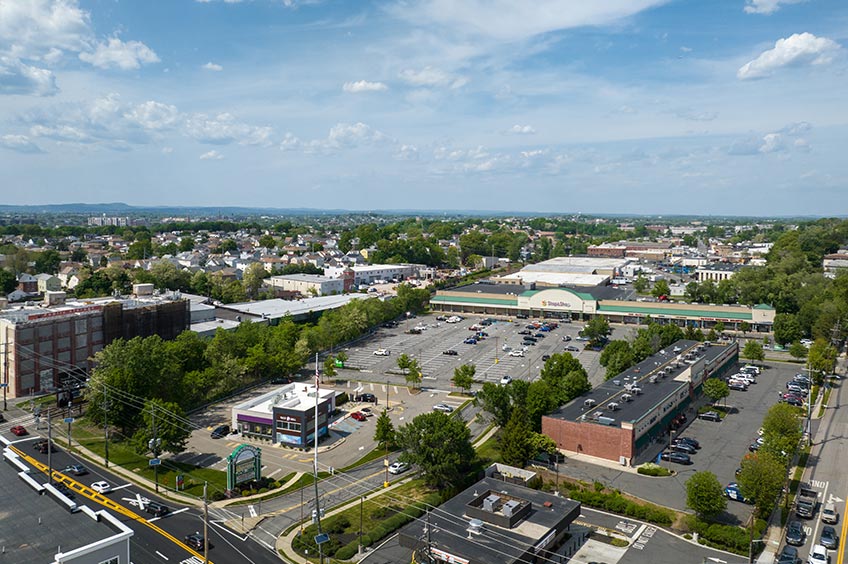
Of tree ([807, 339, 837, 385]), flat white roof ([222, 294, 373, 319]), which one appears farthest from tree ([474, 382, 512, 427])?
flat white roof ([222, 294, 373, 319])

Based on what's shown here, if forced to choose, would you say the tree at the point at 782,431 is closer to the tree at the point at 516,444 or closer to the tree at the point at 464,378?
the tree at the point at 516,444

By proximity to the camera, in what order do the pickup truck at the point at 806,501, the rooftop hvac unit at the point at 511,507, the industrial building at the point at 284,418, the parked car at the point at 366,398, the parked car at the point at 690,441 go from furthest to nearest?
the parked car at the point at 366,398 < the industrial building at the point at 284,418 < the parked car at the point at 690,441 < the pickup truck at the point at 806,501 < the rooftop hvac unit at the point at 511,507

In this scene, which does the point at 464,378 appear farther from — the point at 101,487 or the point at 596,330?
the point at 101,487

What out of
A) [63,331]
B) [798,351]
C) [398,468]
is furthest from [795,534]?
[63,331]

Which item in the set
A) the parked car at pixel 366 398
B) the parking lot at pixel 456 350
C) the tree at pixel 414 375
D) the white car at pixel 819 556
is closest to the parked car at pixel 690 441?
the white car at pixel 819 556

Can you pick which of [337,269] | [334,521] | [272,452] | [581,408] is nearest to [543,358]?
[581,408]

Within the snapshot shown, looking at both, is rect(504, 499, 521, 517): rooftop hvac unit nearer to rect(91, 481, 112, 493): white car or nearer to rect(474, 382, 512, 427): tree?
rect(474, 382, 512, 427): tree

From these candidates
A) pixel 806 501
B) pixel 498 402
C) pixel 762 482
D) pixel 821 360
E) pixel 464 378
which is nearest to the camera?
pixel 762 482

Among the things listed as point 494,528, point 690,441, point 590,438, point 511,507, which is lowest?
point 690,441
